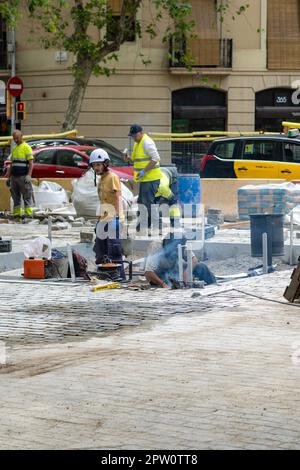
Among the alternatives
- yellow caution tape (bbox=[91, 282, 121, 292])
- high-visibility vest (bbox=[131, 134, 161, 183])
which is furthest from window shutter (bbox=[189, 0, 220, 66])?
yellow caution tape (bbox=[91, 282, 121, 292])

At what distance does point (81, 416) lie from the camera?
7.45 metres

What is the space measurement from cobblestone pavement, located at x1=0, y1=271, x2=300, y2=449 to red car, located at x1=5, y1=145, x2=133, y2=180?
1423 cm

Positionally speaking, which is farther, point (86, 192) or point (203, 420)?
point (86, 192)

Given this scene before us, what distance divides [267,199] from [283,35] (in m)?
23.1

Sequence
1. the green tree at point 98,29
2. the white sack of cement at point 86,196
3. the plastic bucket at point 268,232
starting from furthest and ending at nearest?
the green tree at point 98,29 < the white sack of cement at point 86,196 < the plastic bucket at point 268,232

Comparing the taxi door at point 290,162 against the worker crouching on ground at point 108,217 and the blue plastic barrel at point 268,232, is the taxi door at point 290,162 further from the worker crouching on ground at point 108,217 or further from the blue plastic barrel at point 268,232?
the worker crouching on ground at point 108,217

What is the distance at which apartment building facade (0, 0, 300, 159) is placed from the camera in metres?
40.1

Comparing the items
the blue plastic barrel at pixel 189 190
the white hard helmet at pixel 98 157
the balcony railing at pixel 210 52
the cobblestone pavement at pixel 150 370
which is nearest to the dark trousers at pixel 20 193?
the blue plastic barrel at pixel 189 190

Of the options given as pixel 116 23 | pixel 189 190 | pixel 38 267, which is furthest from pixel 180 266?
pixel 116 23

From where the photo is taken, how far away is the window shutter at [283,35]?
131 ft

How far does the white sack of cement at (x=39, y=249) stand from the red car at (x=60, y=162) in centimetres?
1280

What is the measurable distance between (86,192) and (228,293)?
31.5 feet

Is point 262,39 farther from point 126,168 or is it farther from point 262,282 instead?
point 262,282

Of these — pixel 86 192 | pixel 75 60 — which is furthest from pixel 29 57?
pixel 86 192
